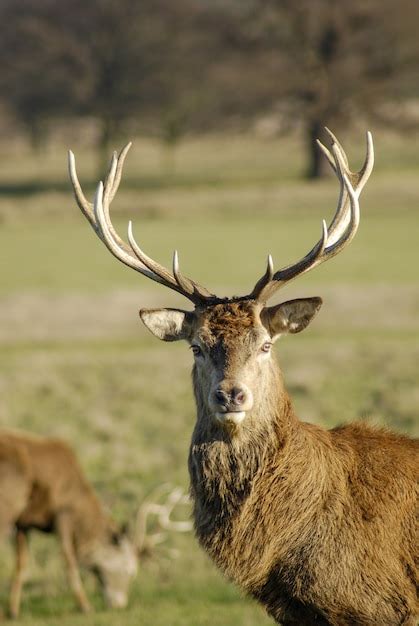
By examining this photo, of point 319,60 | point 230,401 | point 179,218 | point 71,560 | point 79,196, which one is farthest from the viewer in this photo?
point 319,60

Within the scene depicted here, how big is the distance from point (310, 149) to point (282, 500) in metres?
47.4

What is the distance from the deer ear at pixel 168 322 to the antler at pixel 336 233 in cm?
47

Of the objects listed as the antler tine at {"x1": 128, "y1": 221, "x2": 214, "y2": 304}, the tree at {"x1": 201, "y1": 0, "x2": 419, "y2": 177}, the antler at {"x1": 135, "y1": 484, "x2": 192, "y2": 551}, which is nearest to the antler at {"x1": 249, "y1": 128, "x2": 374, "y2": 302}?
the antler tine at {"x1": 128, "y1": 221, "x2": 214, "y2": 304}

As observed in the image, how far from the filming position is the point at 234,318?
21.5 ft

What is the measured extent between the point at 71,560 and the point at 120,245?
544cm

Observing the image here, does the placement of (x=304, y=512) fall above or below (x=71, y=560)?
above

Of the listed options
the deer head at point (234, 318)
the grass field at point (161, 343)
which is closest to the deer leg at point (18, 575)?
the grass field at point (161, 343)

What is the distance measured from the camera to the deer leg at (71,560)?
11.2 meters

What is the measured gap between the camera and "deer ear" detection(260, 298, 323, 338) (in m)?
6.73

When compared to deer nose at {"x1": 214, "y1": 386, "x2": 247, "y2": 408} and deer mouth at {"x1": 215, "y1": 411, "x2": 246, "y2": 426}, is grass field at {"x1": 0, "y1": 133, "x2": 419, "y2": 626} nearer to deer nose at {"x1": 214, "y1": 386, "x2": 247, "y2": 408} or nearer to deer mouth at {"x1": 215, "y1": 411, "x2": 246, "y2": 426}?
deer mouth at {"x1": 215, "y1": 411, "x2": 246, "y2": 426}

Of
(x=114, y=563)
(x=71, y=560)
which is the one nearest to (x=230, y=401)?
(x=71, y=560)

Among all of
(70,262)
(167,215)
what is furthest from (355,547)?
(167,215)

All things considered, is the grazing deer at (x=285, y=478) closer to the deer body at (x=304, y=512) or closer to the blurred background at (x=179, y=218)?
the deer body at (x=304, y=512)

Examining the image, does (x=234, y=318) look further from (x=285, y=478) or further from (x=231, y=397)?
(x=285, y=478)
